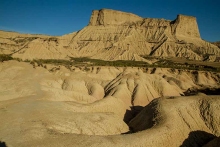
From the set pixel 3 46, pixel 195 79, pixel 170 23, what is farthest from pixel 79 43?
pixel 195 79

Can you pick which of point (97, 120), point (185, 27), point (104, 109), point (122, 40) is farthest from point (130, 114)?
point (185, 27)

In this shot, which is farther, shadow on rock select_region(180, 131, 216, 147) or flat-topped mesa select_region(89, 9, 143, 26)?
flat-topped mesa select_region(89, 9, 143, 26)

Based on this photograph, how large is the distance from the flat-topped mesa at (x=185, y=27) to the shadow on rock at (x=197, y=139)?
456 feet

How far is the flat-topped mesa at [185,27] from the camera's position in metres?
158

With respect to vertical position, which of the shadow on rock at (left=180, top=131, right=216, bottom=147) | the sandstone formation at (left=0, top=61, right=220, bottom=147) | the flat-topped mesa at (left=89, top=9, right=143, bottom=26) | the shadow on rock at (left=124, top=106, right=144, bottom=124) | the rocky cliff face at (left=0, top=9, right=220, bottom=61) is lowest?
the shadow on rock at (left=124, top=106, right=144, bottom=124)

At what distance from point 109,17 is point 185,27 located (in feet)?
163

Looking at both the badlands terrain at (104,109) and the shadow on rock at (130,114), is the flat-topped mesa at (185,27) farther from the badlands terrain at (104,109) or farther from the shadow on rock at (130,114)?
the shadow on rock at (130,114)

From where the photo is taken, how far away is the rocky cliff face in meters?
113

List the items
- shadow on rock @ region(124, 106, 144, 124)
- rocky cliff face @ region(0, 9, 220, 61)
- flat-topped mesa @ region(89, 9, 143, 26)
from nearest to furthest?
shadow on rock @ region(124, 106, 144, 124)
rocky cliff face @ region(0, 9, 220, 61)
flat-topped mesa @ region(89, 9, 143, 26)

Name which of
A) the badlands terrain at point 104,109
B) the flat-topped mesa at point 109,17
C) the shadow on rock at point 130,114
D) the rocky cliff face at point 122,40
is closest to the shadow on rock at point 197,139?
the badlands terrain at point 104,109

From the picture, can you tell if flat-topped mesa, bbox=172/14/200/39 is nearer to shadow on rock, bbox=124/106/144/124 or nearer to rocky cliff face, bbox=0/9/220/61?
rocky cliff face, bbox=0/9/220/61

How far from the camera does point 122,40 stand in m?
135

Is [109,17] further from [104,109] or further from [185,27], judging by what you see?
[104,109]

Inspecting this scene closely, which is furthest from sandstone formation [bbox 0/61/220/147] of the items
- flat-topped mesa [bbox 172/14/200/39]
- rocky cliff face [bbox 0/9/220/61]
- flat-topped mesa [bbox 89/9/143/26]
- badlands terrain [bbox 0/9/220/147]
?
flat-topped mesa [bbox 172/14/200/39]
